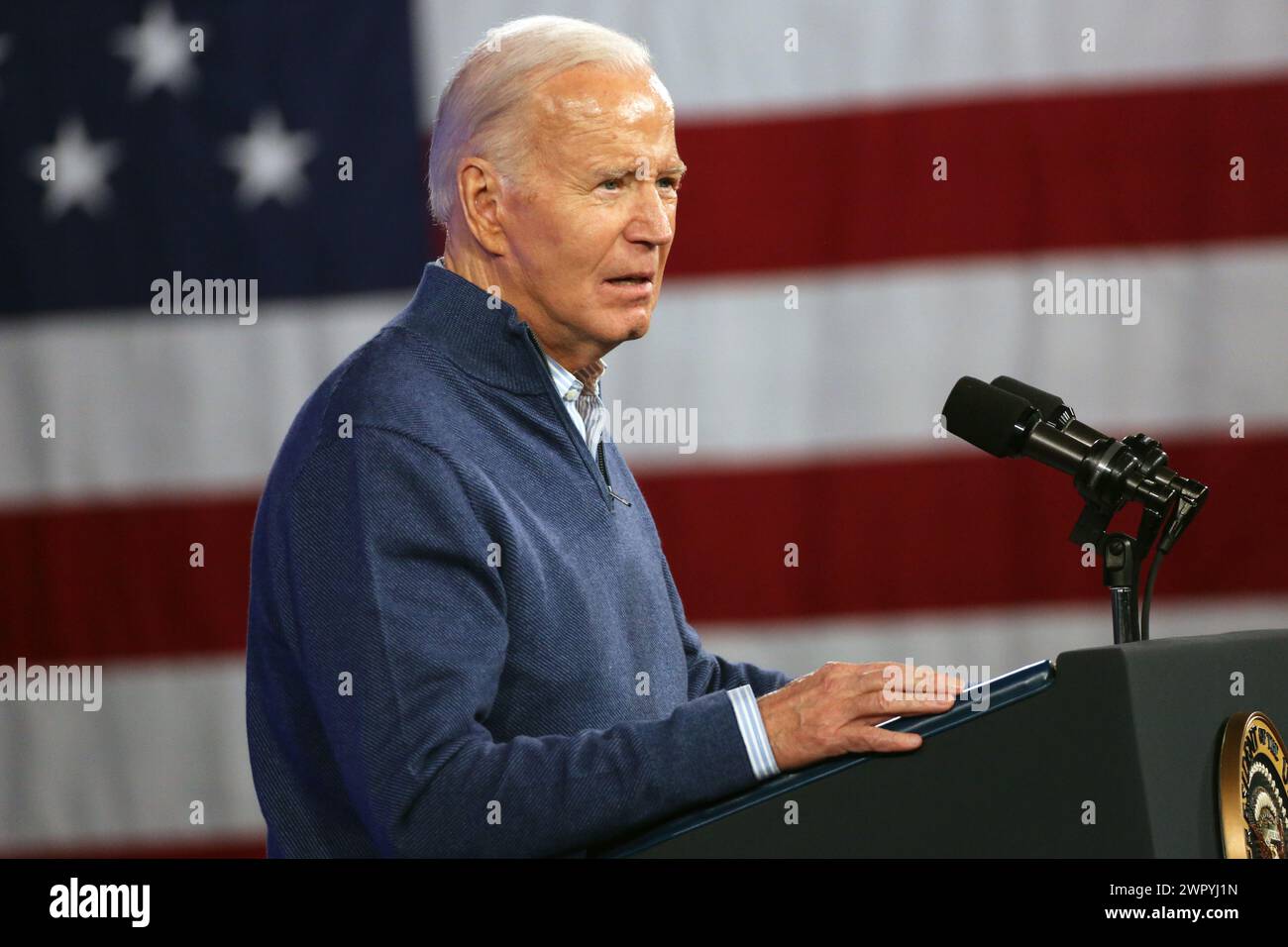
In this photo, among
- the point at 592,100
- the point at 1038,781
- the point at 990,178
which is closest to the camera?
the point at 1038,781

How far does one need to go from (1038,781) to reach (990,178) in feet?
5.22

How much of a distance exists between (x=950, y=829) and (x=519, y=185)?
66 centimetres

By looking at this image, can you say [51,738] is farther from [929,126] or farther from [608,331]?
[929,126]

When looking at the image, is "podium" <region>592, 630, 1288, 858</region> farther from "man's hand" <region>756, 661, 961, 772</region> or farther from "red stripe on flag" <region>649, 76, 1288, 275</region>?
"red stripe on flag" <region>649, 76, 1288, 275</region>

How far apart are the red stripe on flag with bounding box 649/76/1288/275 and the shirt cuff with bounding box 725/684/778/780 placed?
141 centimetres

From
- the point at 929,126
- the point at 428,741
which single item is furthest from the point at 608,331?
the point at 929,126

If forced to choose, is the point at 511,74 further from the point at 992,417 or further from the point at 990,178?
the point at 990,178

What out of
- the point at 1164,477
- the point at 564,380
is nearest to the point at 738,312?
the point at 564,380

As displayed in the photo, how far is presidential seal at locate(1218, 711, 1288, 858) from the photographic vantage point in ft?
2.71

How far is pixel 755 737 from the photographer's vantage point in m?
0.93

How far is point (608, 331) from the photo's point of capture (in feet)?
3.99

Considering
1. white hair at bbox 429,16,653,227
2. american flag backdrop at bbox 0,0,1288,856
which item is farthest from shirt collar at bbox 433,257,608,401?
american flag backdrop at bbox 0,0,1288,856

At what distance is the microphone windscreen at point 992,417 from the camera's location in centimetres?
111
